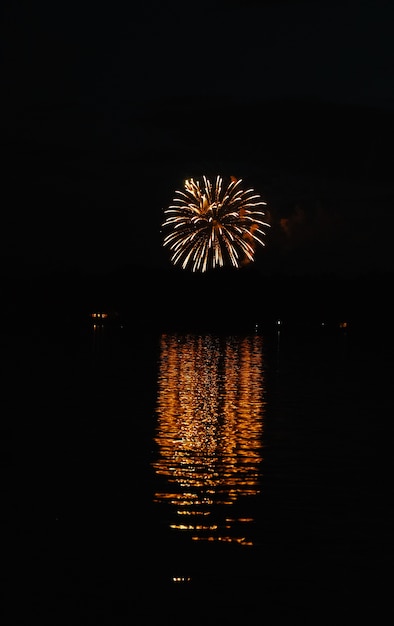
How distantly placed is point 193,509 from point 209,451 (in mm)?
9653

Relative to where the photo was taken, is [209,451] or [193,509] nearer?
[193,509]

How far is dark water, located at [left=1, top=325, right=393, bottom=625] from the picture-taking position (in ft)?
58.8

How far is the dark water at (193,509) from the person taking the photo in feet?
58.8

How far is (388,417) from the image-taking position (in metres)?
47.8

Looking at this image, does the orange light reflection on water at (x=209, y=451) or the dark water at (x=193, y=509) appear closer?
the dark water at (x=193, y=509)

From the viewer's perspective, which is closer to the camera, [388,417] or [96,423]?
[96,423]

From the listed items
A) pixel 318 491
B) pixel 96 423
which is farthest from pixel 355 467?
pixel 96 423

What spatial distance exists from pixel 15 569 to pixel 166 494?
7856mm

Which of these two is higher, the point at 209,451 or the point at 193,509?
the point at 209,451

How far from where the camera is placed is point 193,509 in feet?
81.1

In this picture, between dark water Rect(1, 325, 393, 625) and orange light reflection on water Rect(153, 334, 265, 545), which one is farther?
orange light reflection on water Rect(153, 334, 265, 545)

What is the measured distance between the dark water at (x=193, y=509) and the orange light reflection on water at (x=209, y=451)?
0.08 meters

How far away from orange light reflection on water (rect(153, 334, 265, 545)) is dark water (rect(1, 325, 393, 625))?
0.08 meters

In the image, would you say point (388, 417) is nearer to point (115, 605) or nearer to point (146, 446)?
point (146, 446)
